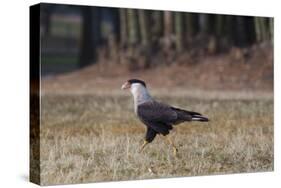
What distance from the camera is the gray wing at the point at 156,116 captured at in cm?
937

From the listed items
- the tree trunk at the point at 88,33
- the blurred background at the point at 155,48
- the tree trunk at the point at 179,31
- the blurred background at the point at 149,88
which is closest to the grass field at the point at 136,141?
the blurred background at the point at 149,88

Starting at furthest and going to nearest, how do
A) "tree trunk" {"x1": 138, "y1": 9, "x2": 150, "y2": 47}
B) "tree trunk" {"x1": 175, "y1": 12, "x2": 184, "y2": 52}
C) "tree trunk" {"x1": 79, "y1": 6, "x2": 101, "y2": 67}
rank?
"tree trunk" {"x1": 175, "y1": 12, "x2": 184, "y2": 52}, "tree trunk" {"x1": 138, "y1": 9, "x2": 150, "y2": 47}, "tree trunk" {"x1": 79, "y1": 6, "x2": 101, "y2": 67}

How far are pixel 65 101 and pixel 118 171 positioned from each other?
3.26 feet

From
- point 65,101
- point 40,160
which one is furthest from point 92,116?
point 40,160

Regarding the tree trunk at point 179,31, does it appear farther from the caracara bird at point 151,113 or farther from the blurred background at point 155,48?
the caracara bird at point 151,113

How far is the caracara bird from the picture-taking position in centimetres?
937

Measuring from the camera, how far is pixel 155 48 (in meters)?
9.80

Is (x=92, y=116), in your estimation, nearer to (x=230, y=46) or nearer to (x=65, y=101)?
(x=65, y=101)

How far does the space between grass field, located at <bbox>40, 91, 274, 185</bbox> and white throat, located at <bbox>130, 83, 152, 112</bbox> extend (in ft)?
0.28

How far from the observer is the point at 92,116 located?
928cm

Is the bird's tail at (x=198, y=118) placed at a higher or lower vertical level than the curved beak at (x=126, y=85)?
lower

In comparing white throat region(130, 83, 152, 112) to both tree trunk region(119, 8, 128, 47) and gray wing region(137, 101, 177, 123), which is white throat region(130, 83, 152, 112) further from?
tree trunk region(119, 8, 128, 47)

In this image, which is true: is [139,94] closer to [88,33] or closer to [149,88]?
[149,88]

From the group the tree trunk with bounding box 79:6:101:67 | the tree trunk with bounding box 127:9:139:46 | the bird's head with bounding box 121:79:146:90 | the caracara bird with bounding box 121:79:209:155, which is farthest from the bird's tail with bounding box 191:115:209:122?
the tree trunk with bounding box 79:6:101:67
